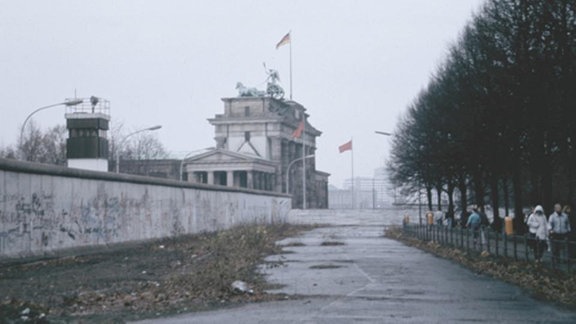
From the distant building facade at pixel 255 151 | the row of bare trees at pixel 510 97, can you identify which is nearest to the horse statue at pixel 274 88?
the distant building facade at pixel 255 151

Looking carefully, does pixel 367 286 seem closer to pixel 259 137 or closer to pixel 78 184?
pixel 78 184

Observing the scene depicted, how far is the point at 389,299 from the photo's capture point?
16.0 metres

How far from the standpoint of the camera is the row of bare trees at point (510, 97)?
33.2m

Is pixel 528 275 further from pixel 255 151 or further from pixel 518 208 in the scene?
pixel 255 151

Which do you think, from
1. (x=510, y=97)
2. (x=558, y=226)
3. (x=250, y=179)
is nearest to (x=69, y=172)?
(x=558, y=226)

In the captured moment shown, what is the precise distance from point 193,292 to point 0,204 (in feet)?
30.2

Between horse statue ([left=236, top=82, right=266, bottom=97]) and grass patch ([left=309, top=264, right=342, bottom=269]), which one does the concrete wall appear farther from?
horse statue ([left=236, top=82, right=266, bottom=97])

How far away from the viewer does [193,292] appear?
54.9ft

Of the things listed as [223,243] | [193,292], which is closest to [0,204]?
[193,292]

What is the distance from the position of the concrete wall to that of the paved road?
268 inches

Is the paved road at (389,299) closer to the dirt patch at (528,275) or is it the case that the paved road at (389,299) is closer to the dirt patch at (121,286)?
the dirt patch at (528,275)

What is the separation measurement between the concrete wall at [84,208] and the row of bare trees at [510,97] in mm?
14186

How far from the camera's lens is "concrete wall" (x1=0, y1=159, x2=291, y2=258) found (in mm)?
24938

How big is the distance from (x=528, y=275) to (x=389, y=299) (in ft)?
22.1
